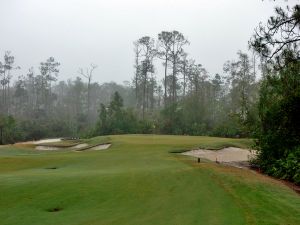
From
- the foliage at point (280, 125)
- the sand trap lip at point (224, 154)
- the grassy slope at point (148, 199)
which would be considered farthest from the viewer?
the sand trap lip at point (224, 154)

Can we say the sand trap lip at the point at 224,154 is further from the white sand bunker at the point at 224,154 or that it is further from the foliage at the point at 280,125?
the foliage at the point at 280,125

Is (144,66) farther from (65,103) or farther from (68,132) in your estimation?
(65,103)

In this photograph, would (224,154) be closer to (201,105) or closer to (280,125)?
(280,125)

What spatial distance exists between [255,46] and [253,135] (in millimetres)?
10279

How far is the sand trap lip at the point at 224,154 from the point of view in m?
28.2

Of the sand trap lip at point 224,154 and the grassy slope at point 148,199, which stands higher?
the sand trap lip at point 224,154

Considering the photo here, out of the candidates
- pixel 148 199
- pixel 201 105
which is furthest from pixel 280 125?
pixel 201 105

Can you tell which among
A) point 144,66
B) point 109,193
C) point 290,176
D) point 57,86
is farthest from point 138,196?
point 57,86

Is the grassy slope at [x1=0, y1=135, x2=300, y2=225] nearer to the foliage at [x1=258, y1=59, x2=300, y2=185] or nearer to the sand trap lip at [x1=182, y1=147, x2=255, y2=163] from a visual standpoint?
the foliage at [x1=258, y1=59, x2=300, y2=185]

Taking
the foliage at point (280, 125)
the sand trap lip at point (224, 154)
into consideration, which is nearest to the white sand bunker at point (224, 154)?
the sand trap lip at point (224, 154)

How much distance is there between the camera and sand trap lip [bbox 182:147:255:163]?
2824 cm

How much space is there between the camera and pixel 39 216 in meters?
11.6

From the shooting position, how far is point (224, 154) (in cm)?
3020

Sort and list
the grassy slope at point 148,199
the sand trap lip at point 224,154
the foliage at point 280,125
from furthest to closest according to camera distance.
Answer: the sand trap lip at point 224,154 < the foliage at point 280,125 < the grassy slope at point 148,199
